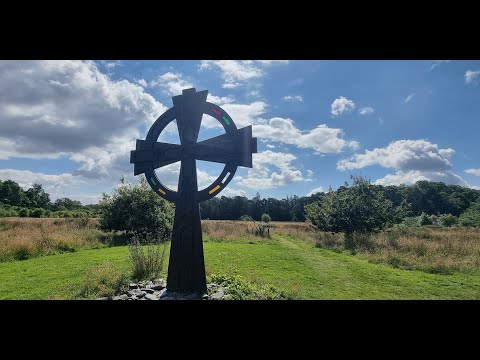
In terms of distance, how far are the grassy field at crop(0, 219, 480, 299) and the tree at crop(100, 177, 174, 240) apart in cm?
430

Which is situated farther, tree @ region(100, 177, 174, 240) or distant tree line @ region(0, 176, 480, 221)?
distant tree line @ region(0, 176, 480, 221)

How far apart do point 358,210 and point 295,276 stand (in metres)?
11.3

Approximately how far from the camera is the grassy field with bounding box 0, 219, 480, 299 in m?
7.55

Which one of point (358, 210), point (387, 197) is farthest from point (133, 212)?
point (387, 197)

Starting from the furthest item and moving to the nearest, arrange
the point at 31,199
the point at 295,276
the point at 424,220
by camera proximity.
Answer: the point at 31,199 → the point at 424,220 → the point at 295,276

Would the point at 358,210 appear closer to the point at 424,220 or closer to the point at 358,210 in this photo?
the point at 358,210

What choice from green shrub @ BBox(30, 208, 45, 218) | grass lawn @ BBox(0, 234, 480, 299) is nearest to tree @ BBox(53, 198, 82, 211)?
green shrub @ BBox(30, 208, 45, 218)

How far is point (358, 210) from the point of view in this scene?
62.7ft

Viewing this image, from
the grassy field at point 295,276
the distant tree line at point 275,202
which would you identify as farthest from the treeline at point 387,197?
the grassy field at point 295,276

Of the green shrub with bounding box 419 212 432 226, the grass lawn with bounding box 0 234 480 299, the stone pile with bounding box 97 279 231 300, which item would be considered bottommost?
the grass lawn with bounding box 0 234 480 299

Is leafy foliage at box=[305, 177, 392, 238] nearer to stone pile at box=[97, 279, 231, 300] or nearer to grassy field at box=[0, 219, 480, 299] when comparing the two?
grassy field at box=[0, 219, 480, 299]
